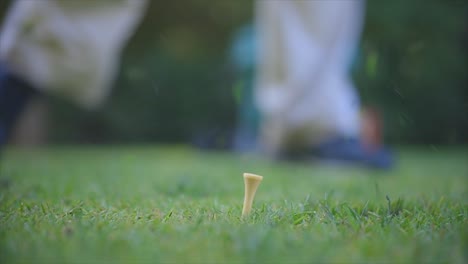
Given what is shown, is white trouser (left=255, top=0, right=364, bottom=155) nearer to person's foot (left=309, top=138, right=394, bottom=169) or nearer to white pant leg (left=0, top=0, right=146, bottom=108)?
person's foot (left=309, top=138, right=394, bottom=169)

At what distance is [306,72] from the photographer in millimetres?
2734

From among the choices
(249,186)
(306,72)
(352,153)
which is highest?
(306,72)

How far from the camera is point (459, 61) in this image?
17.2 feet

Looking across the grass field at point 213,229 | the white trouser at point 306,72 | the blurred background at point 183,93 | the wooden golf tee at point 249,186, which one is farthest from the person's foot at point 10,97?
the blurred background at point 183,93

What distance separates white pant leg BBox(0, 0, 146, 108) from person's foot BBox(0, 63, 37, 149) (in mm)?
41

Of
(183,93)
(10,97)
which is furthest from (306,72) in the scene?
(183,93)

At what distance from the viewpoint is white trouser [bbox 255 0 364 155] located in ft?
8.70

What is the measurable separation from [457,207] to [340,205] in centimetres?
32

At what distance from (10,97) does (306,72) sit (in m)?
1.50

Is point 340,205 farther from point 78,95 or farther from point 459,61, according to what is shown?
point 459,61

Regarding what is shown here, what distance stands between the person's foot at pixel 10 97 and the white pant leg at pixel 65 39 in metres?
0.04

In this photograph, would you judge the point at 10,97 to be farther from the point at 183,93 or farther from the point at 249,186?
the point at 183,93

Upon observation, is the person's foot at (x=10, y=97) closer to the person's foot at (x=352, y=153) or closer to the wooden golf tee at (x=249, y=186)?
the wooden golf tee at (x=249, y=186)

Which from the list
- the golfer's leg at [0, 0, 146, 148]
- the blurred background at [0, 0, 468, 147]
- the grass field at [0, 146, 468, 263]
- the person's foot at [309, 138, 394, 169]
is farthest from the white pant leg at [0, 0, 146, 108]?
the blurred background at [0, 0, 468, 147]
